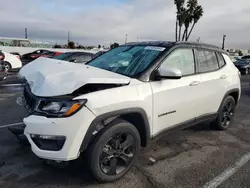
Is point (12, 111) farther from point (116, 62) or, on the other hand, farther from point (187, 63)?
point (187, 63)

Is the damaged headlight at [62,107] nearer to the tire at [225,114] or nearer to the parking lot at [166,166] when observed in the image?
the parking lot at [166,166]

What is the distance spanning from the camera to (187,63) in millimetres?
3873

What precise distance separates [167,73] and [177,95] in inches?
19.9

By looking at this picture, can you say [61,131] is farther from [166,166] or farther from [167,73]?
[166,166]

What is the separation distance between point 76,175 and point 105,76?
1.31 m

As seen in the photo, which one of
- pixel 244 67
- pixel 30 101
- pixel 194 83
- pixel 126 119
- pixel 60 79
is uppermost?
pixel 60 79

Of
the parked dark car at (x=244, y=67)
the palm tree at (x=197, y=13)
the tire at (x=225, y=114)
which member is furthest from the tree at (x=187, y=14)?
the tire at (x=225, y=114)

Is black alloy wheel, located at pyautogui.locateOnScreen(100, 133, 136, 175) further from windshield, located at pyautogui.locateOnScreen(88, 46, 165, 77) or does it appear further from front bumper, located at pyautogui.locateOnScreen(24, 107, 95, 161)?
windshield, located at pyautogui.locateOnScreen(88, 46, 165, 77)

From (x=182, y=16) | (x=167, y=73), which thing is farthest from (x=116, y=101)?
(x=182, y=16)

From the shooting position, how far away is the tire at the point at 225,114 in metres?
4.78

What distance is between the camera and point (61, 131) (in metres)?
2.54

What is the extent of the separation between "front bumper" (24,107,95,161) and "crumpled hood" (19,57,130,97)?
0.28m

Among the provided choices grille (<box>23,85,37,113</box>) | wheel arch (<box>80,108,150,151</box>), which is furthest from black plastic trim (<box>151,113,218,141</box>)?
grille (<box>23,85,37,113</box>)

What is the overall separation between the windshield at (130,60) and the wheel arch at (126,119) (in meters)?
0.54
